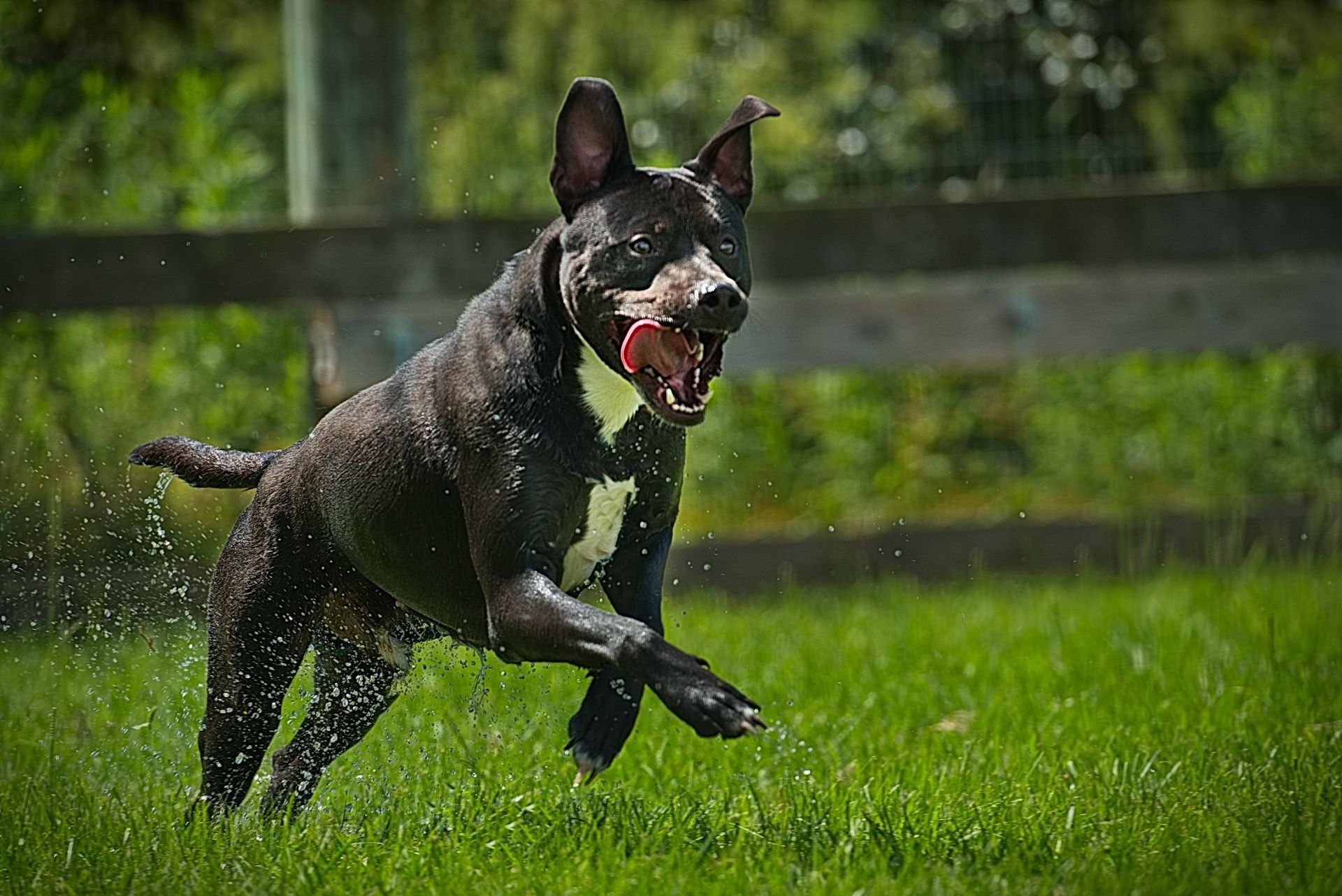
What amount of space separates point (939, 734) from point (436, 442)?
4.50 feet

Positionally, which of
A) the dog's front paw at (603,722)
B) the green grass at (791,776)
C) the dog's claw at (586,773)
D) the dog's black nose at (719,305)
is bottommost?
the green grass at (791,776)

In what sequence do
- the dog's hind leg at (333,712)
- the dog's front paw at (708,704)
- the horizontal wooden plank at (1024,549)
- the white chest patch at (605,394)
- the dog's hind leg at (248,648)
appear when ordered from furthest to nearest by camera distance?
the horizontal wooden plank at (1024,549), the dog's hind leg at (333,712), the dog's hind leg at (248,648), the white chest patch at (605,394), the dog's front paw at (708,704)

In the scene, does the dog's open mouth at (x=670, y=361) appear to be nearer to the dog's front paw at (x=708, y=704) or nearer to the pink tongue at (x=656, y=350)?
the pink tongue at (x=656, y=350)

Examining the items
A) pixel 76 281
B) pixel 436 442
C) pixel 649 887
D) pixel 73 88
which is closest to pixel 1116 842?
pixel 649 887

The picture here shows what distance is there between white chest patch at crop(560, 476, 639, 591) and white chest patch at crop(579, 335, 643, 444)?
0.26 ft

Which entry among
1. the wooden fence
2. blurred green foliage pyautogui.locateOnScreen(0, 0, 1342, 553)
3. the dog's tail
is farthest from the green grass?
blurred green foliage pyautogui.locateOnScreen(0, 0, 1342, 553)

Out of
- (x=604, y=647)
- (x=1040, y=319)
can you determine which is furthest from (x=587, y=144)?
(x=1040, y=319)

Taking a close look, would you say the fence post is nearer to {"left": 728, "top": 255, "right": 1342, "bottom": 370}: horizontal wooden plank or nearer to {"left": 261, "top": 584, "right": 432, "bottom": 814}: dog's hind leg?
{"left": 728, "top": 255, "right": 1342, "bottom": 370}: horizontal wooden plank

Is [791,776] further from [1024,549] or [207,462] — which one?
[1024,549]

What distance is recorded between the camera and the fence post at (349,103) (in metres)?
5.57

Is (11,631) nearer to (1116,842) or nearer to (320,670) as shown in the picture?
(320,670)

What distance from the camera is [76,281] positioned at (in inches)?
204

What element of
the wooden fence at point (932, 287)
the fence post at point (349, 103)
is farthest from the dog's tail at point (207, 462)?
the fence post at point (349, 103)

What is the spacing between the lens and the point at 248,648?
3041 millimetres
